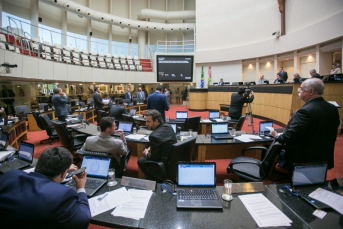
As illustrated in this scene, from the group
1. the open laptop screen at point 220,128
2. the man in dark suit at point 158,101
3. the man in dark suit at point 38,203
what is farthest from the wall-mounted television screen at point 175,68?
the man in dark suit at point 38,203

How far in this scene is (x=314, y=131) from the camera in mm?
2135

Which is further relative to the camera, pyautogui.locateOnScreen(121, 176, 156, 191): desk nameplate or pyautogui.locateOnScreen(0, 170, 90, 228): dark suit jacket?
pyautogui.locateOnScreen(121, 176, 156, 191): desk nameplate

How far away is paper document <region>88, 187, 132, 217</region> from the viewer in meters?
1.44

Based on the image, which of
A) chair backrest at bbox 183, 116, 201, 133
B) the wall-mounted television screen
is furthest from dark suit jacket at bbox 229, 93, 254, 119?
the wall-mounted television screen

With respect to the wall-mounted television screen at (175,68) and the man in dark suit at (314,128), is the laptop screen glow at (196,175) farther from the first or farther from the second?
the wall-mounted television screen at (175,68)

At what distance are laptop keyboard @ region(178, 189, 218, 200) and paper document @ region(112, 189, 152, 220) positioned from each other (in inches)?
10.9

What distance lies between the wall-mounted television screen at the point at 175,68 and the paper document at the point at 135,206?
13.4m

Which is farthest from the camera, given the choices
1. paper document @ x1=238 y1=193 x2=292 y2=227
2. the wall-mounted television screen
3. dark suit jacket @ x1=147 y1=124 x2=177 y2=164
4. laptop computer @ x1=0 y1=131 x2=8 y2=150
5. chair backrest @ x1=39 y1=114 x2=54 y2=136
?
the wall-mounted television screen

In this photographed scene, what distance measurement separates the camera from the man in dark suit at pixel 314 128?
6.93 feet

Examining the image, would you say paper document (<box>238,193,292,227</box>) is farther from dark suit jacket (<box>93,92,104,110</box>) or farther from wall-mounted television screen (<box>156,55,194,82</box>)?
wall-mounted television screen (<box>156,55,194,82</box>)

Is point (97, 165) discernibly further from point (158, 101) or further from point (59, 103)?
point (59, 103)

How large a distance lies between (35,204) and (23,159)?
65.3 inches

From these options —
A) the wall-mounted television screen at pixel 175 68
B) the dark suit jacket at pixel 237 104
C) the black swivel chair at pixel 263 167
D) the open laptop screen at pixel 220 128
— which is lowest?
the black swivel chair at pixel 263 167

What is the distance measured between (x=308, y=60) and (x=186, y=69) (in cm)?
779
